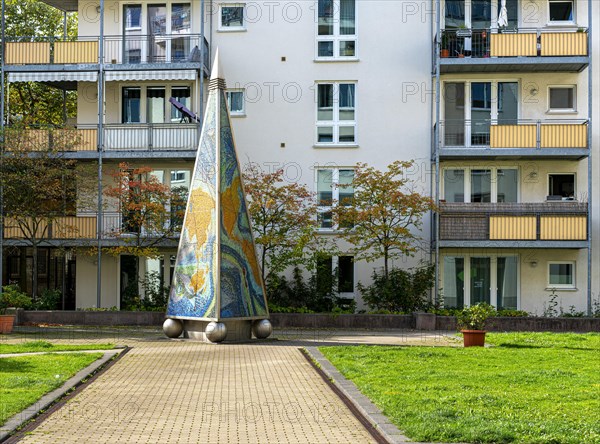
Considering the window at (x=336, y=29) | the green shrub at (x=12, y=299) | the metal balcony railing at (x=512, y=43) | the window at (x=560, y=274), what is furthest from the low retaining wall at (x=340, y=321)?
the window at (x=336, y=29)

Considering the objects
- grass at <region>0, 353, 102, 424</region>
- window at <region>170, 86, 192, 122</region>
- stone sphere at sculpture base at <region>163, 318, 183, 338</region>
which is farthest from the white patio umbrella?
grass at <region>0, 353, 102, 424</region>

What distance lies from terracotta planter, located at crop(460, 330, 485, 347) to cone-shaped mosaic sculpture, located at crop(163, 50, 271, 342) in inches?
185

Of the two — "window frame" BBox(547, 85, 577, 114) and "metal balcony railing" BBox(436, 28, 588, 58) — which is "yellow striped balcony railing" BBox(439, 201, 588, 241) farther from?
"metal balcony railing" BBox(436, 28, 588, 58)

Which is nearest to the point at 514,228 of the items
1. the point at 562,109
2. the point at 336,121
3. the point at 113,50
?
the point at 562,109

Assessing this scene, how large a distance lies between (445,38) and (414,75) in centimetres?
174

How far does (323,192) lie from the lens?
3625 centimetres

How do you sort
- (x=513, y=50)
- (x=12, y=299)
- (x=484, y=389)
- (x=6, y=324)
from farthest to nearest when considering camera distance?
1. (x=513, y=50)
2. (x=12, y=299)
3. (x=6, y=324)
4. (x=484, y=389)

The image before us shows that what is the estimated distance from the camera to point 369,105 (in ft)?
119

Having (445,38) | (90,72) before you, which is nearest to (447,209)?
(445,38)

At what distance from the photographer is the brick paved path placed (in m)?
11.0

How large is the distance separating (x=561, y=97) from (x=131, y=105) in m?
15.8

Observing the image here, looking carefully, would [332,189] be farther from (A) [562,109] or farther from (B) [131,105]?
(A) [562,109]

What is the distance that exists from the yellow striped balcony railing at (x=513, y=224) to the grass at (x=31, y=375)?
57.1 ft

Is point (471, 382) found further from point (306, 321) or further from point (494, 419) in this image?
point (306, 321)
